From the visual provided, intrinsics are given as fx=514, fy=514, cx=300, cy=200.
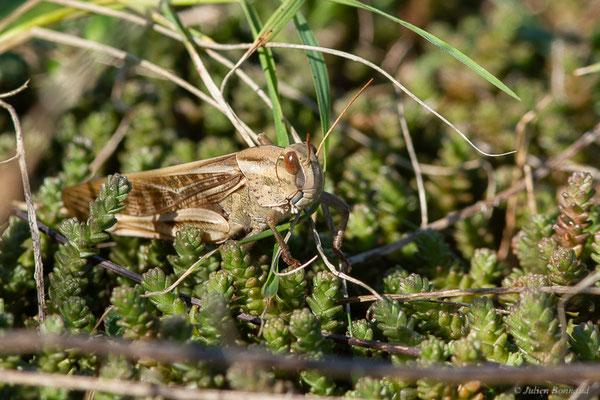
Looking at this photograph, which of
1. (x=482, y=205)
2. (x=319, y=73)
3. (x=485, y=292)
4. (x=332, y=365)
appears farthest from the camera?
(x=482, y=205)

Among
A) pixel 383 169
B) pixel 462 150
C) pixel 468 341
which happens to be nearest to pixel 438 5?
pixel 462 150

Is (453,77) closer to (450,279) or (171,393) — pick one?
(450,279)

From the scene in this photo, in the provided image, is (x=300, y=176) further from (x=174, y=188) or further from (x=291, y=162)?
(x=174, y=188)

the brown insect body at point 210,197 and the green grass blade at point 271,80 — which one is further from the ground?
the green grass blade at point 271,80

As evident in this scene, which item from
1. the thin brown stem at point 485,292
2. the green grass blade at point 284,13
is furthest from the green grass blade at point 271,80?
the thin brown stem at point 485,292

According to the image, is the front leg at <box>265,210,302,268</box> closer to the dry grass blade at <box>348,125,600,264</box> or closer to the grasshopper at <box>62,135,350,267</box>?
the grasshopper at <box>62,135,350,267</box>

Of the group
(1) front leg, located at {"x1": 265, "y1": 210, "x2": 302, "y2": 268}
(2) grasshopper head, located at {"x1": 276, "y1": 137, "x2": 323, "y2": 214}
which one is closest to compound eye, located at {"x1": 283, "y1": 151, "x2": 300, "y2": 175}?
(2) grasshopper head, located at {"x1": 276, "y1": 137, "x2": 323, "y2": 214}

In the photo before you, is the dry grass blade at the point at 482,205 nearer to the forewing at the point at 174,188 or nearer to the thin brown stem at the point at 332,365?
the forewing at the point at 174,188

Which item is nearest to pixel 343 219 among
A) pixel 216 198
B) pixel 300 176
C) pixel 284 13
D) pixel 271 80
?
pixel 300 176
